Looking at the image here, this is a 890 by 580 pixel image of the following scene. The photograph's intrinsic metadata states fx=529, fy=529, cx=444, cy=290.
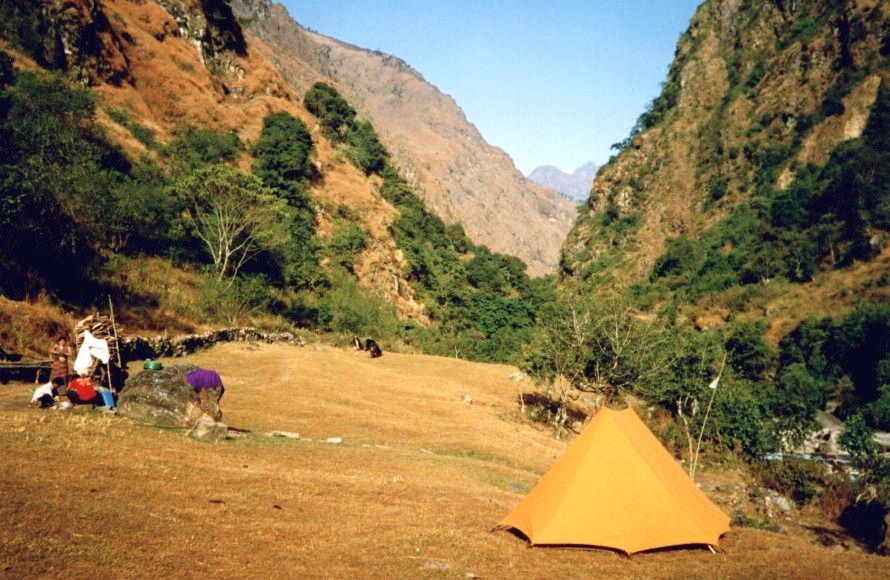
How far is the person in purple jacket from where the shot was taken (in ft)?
42.4

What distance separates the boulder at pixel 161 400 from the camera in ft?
40.5

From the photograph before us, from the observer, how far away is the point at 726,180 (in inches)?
3017

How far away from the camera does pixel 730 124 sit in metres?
81.1

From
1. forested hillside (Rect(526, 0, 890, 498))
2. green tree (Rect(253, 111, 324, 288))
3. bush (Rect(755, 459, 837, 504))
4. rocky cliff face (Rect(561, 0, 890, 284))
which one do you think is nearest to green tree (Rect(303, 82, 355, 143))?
green tree (Rect(253, 111, 324, 288))

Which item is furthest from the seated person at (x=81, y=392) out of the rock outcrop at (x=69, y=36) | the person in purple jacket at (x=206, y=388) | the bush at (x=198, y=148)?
the rock outcrop at (x=69, y=36)

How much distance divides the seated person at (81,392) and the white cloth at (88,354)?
2.48 ft

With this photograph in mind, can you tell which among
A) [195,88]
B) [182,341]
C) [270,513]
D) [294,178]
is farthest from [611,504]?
[195,88]

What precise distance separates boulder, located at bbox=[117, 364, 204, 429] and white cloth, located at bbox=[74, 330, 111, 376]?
1.11 metres

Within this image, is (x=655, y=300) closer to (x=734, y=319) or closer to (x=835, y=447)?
(x=734, y=319)

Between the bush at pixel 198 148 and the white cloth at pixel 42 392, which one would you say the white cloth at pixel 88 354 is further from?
the bush at pixel 198 148

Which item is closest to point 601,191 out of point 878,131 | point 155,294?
point 878,131

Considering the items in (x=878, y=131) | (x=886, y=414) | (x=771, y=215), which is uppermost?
(x=878, y=131)

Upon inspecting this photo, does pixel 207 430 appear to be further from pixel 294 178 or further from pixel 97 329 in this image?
pixel 294 178

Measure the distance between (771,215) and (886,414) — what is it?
3383cm
